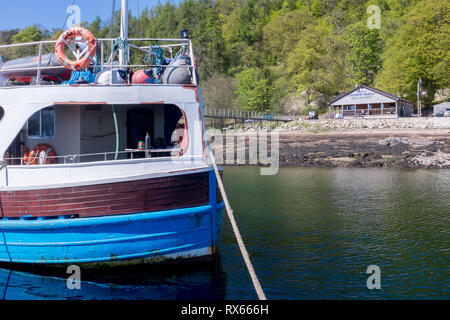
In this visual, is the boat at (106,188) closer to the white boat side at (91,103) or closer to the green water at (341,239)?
the white boat side at (91,103)

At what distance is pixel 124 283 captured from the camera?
Result: 973 cm

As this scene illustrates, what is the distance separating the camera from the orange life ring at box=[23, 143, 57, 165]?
10125 mm

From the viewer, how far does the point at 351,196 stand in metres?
21.2

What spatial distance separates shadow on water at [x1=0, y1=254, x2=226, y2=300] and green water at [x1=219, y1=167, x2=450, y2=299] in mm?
585

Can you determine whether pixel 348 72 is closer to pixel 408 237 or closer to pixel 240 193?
pixel 240 193

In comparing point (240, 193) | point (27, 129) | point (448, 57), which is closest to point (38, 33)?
point (448, 57)

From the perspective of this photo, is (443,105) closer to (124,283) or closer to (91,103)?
(91,103)

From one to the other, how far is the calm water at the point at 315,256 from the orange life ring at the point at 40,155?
2.81 metres

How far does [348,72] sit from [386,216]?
52.8 m

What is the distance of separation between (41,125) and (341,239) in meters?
9.46

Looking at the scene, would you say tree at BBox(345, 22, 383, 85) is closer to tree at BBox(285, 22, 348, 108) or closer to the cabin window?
tree at BBox(285, 22, 348, 108)

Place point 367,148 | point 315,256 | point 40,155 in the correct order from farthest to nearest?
point 367,148
point 315,256
point 40,155

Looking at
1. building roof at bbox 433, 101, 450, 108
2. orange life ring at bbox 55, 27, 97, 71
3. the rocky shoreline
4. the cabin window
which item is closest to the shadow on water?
the cabin window

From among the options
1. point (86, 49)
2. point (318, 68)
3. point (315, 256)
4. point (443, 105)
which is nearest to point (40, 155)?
point (86, 49)
